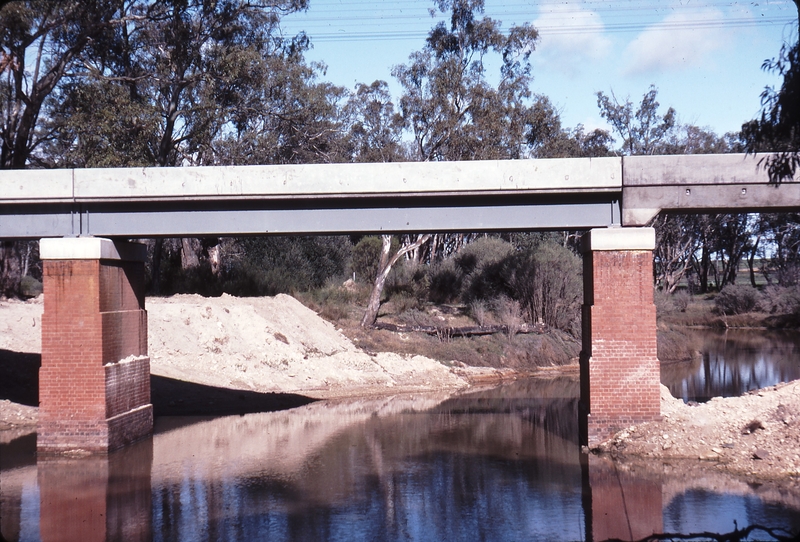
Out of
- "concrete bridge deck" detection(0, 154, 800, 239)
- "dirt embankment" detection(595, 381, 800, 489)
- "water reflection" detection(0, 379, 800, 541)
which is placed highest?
"concrete bridge deck" detection(0, 154, 800, 239)

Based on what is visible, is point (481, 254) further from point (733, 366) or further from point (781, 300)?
point (781, 300)

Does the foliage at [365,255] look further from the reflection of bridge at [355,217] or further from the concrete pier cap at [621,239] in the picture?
the concrete pier cap at [621,239]

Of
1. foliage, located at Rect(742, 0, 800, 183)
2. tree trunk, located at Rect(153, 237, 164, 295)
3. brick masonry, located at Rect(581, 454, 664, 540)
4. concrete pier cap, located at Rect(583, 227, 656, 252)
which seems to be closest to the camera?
foliage, located at Rect(742, 0, 800, 183)

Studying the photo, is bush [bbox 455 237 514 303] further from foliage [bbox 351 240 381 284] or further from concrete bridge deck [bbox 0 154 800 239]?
concrete bridge deck [bbox 0 154 800 239]

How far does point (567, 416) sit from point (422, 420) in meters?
3.69

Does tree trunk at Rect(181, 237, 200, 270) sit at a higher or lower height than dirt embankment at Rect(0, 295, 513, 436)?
higher

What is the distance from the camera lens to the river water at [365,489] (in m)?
9.55

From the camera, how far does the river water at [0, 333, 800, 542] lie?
9.55 m

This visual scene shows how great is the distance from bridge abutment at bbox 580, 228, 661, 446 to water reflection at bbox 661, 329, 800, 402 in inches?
348

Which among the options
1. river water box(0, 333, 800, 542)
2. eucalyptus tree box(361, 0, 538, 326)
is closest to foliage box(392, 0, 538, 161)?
eucalyptus tree box(361, 0, 538, 326)

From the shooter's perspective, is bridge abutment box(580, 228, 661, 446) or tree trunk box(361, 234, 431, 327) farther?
tree trunk box(361, 234, 431, 327)

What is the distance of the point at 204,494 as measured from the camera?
1134cm

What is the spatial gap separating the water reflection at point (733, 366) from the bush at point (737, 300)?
22.2ft

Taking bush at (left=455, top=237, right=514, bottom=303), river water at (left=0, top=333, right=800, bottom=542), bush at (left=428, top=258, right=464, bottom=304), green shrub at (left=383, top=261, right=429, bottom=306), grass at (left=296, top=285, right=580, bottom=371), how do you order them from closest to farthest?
river water at (left=0, top=333, right=800, bottom=542), grass at (left=296, top=285, right=580, bottom=371), bush at (left=455, top=237, right=514, bottom=303), green shrub at (left=383, top=261, right=429, bottom=306), bush at (left=428, top=258, right=464, bottom=304)
